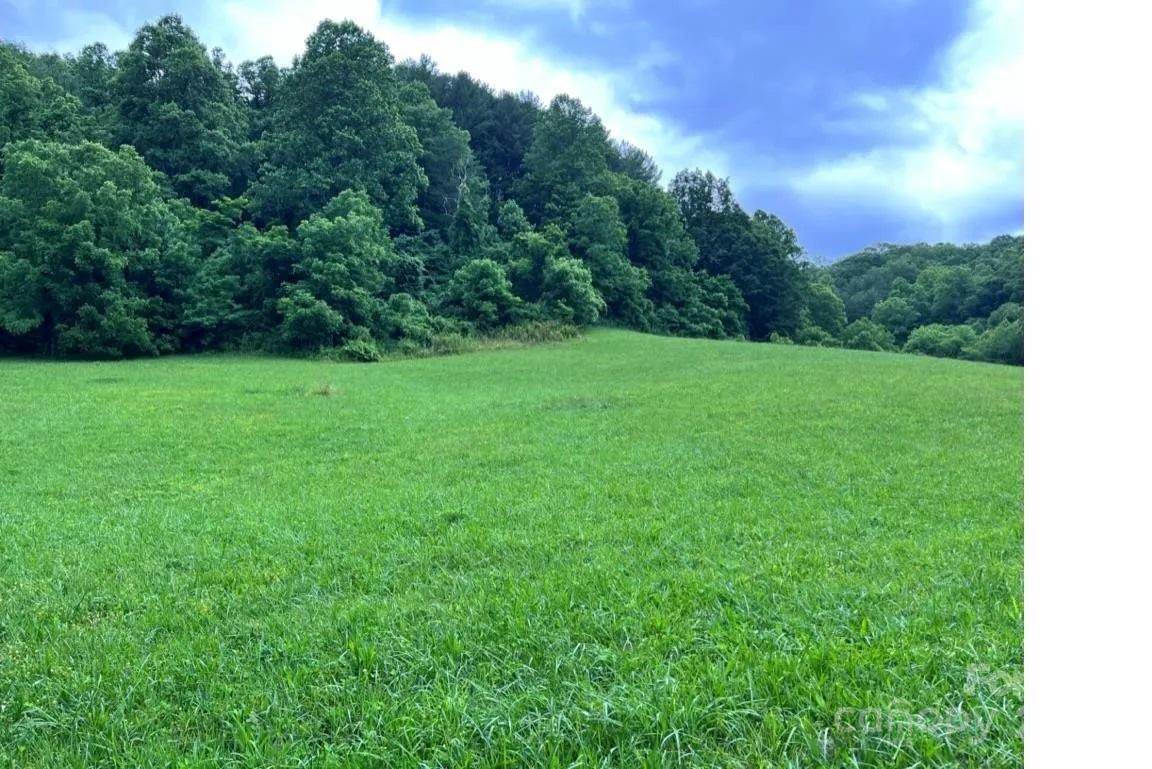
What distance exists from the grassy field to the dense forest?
1190cm

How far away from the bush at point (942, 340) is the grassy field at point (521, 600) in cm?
2371

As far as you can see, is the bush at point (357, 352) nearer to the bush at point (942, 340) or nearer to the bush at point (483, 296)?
the bush at point (483, 296)

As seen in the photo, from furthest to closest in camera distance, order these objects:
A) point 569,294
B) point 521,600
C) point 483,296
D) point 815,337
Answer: point 815,337 < point 569,294 < point 483,296 < point 521,600

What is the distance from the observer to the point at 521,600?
3.77 meters

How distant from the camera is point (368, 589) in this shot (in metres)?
4.24

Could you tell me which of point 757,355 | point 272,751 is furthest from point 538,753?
point 757,355

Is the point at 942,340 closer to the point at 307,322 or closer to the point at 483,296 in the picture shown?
the point at 483,296

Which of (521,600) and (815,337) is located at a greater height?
(815,337)

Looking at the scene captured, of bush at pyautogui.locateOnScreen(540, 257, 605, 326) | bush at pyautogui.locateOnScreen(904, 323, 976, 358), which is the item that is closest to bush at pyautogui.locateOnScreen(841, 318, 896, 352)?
bush at pyautogui.locateOnScreen(904, 323, 976, 358)

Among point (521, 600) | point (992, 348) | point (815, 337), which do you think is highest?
point (815, 337)

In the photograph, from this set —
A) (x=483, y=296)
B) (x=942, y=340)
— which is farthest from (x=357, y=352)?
(x=942, y=340)

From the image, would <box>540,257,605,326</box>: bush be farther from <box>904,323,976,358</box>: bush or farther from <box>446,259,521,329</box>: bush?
<box>904,323,976,358</box>: bush

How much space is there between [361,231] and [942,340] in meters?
27.1

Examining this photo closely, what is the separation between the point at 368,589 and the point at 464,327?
28.4 meters
